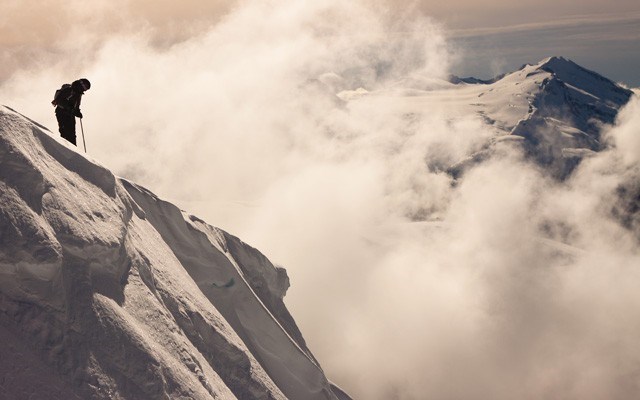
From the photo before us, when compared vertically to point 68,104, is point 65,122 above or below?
below

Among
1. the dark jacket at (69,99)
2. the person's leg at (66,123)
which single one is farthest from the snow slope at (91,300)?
the dark jacket at (69,99)

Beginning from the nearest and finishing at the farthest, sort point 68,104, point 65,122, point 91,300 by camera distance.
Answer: point 91,300 → point 68,104 → point 65,122

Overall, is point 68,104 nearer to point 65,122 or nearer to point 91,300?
point 65,122

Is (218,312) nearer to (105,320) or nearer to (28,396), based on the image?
(105,320)

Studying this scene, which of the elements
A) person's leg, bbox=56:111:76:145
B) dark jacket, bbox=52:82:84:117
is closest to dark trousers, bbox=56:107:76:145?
person's leg, bbox=56:111:76:145

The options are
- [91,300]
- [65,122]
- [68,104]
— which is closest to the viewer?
[91,300]

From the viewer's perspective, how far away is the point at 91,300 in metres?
28.8

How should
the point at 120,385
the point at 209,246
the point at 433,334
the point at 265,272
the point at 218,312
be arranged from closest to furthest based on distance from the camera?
1. the point at 120,385
2. the point at 218,312
3. the point at 209,246
4. the point at 265,272
5. the point at 433,334

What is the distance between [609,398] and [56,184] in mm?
187867

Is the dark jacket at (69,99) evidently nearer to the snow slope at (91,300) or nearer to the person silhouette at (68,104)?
the person silhouette at (68,104)

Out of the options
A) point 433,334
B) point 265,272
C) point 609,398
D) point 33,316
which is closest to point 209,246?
point 265,272

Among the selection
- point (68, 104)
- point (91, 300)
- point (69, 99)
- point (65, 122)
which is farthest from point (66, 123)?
point (91, 300)

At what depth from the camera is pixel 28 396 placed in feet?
84.7

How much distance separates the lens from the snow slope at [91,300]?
2706 centimetres
